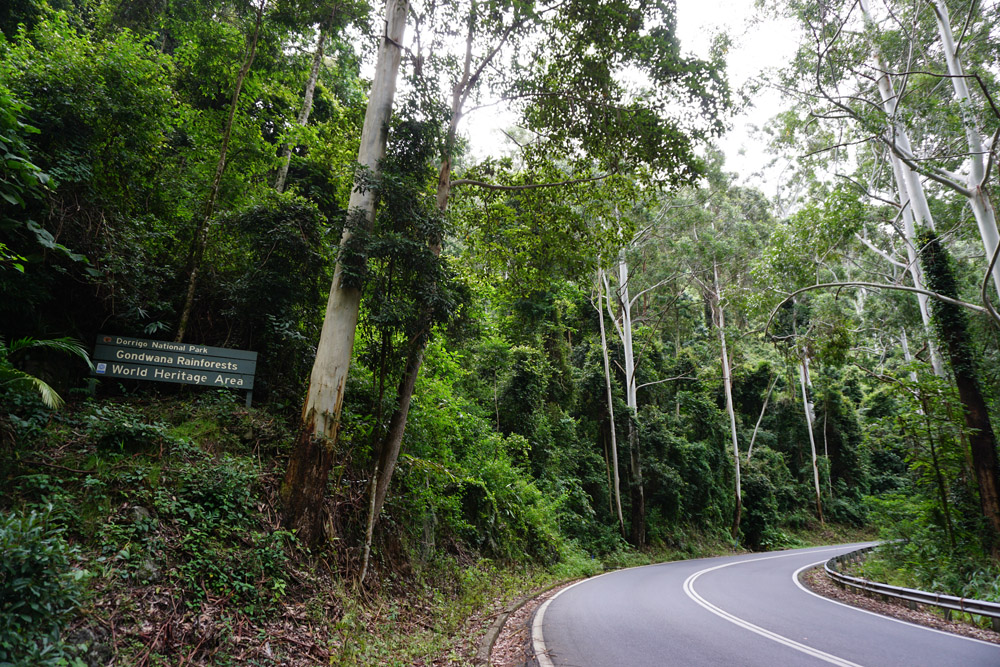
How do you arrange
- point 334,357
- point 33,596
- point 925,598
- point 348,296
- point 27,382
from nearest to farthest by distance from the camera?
1. point 33,596
2. point 27,382
3. point 334,357
4. point 348,296
5. point 925,598

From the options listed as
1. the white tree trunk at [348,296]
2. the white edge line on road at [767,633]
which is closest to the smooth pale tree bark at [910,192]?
the white edge line on road at [767,633]

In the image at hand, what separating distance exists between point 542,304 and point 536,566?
466 inches

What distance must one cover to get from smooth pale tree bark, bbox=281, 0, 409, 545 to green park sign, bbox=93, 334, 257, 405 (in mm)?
1083

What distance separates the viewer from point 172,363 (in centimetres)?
647

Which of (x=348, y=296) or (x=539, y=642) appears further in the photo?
(x=348, y=296)

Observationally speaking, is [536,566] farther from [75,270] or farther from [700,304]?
[700,304]

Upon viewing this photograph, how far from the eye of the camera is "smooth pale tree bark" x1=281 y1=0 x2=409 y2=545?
6105 millimetres

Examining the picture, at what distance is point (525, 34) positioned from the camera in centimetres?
858

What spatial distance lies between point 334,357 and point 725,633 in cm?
667

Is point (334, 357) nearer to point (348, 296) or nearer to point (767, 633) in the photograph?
point (348, 296)

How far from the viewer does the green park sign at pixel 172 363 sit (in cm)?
614

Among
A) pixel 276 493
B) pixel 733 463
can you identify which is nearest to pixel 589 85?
pixel 276 493

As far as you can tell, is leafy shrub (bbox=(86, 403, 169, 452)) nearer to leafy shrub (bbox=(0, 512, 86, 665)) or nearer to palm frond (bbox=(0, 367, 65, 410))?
palm frond (bbox=(0, 367, 65, 410))

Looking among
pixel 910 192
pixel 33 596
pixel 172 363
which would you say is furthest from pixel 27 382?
pixel 910 192
